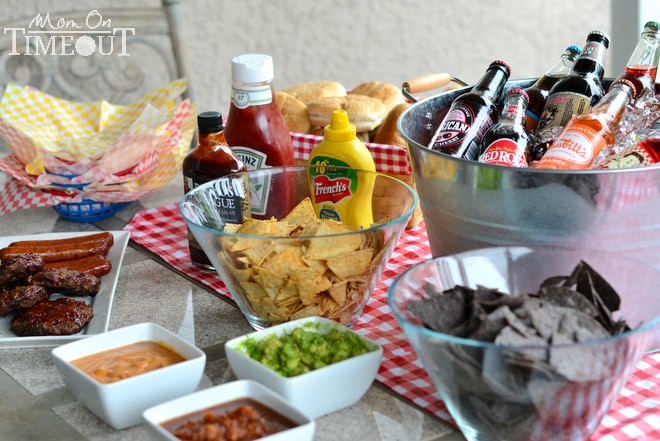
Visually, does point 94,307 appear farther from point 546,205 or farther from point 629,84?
point 629,84

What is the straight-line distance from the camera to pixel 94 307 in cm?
126

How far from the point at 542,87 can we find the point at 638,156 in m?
0.32

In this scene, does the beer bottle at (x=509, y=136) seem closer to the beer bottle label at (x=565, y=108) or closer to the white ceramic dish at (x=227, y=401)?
the beer bottle label at (x=565, y=108)

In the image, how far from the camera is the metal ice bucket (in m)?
0.96

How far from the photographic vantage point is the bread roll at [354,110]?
167 centimetres

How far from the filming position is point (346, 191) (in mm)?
1351

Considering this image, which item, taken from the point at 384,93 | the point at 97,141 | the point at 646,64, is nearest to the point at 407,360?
the point at 646,64

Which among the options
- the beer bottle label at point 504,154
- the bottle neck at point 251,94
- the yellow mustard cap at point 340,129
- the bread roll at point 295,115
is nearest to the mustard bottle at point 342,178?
the yellow mustard cap at point 340,129

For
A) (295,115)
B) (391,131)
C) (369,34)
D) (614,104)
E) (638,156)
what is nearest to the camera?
(638,156)

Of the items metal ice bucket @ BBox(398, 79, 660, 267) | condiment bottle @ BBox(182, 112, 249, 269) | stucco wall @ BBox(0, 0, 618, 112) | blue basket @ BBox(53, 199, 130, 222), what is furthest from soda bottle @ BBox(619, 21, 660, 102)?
stucco wall @ BBox(0, 0, 618, 112)

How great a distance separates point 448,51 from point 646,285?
10.9 ft

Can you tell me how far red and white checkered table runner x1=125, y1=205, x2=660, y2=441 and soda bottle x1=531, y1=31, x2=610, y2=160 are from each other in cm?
31

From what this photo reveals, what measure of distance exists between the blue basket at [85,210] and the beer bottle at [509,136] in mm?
818

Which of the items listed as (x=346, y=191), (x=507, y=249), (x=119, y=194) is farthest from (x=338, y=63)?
(x=507, y=249)
